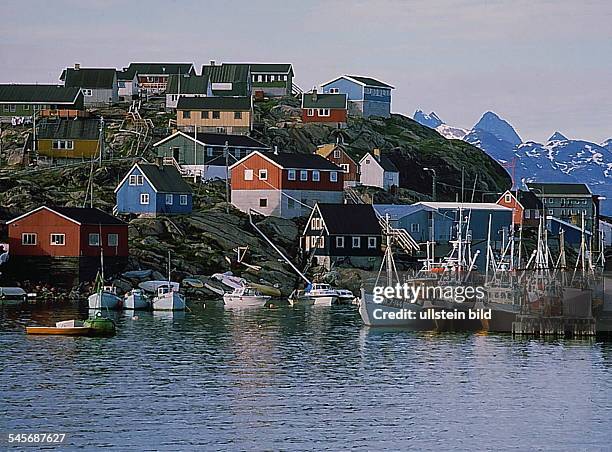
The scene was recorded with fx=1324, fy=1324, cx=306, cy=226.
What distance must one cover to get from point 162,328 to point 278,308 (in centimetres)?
1455

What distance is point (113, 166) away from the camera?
107 meters

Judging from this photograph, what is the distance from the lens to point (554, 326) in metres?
66.1

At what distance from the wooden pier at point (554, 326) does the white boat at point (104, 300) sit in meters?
24.1

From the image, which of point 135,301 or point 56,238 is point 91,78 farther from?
point 135,301

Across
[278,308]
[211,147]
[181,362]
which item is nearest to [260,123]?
[211,147]

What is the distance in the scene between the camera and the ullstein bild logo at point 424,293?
2778 inches

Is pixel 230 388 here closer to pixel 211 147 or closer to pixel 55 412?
pixel 55 412

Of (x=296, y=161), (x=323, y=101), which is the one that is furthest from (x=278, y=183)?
(x=323, y=101)

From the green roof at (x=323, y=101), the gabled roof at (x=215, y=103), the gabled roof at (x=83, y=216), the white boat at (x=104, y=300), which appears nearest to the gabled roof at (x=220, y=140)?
the gabled roof at (x=215, y=103)

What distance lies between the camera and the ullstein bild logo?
7056 cm

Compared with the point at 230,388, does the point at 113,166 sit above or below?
above

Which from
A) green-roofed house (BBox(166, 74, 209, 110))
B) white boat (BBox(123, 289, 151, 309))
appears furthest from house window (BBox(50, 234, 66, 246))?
green-roofed house (BBox(166, 74, 209, 110))

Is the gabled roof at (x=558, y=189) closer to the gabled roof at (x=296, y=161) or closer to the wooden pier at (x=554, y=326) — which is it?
the gabled roof at (x=296, y=161)

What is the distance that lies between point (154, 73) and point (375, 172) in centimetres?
3633
